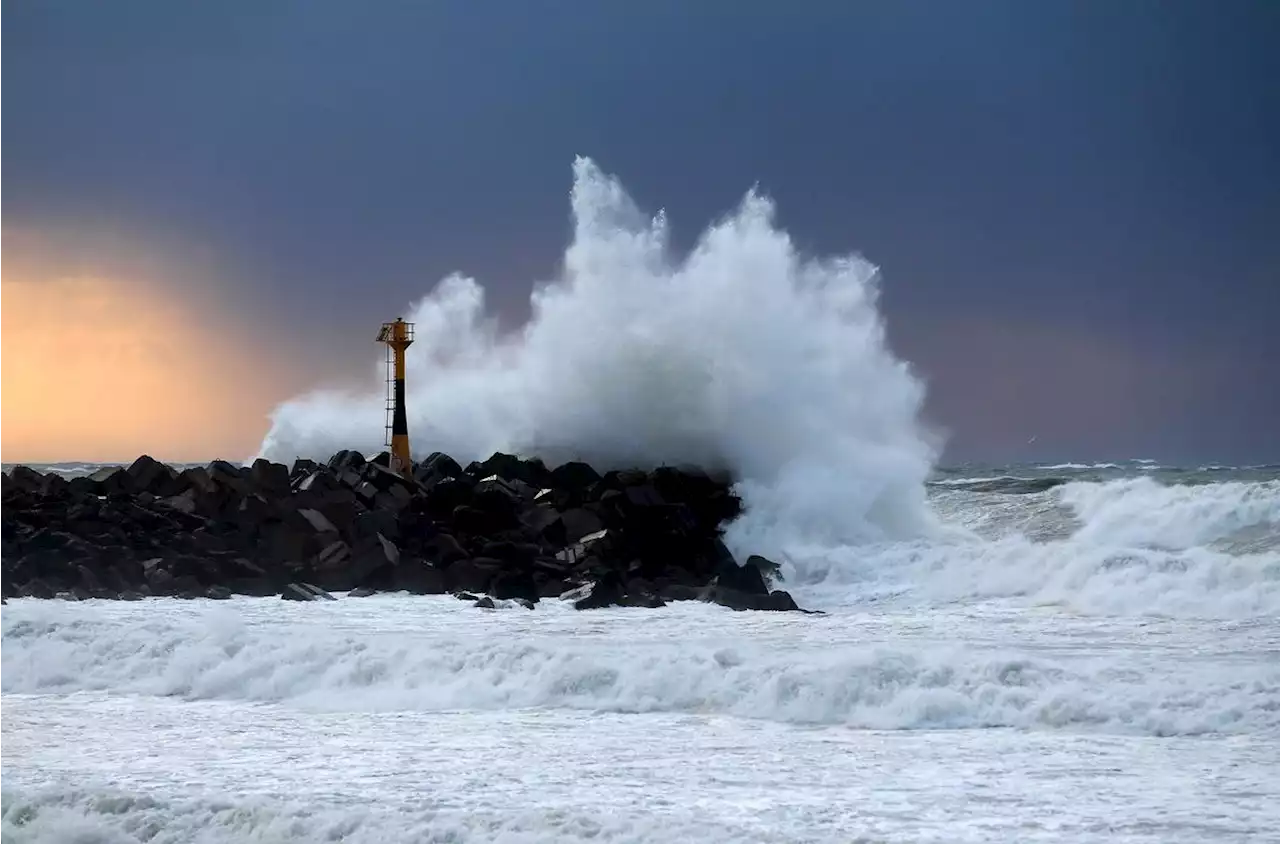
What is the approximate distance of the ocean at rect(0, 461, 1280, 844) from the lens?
5570mm

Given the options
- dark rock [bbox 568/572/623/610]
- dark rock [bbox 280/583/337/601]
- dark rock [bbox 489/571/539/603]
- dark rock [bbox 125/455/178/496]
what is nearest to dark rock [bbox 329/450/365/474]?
dark rock [bbox 125/455/178/496]

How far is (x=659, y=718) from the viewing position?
757 centimetres

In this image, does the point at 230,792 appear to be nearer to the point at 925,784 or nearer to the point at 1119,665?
the point at 925,784

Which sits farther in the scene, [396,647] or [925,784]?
[396,647]

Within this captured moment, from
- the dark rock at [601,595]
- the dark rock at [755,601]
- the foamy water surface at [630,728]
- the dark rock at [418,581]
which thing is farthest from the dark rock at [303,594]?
the dark rock at [755,601]

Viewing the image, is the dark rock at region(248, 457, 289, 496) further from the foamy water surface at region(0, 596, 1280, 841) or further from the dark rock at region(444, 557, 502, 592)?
the foamy water surface at region(0, 596, 1280, 841)

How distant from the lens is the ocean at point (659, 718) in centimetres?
557

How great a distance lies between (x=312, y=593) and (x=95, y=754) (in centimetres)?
545

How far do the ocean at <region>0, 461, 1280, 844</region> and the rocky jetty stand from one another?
2.23 ft

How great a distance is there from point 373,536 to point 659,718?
22.5 feet

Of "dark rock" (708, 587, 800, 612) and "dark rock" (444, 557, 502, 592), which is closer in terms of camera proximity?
"dark rock" (708, 587, 800, 612)

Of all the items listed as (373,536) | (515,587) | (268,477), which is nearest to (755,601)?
(515,587)

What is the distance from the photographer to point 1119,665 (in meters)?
8.27

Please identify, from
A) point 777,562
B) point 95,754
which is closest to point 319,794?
point 95,754
